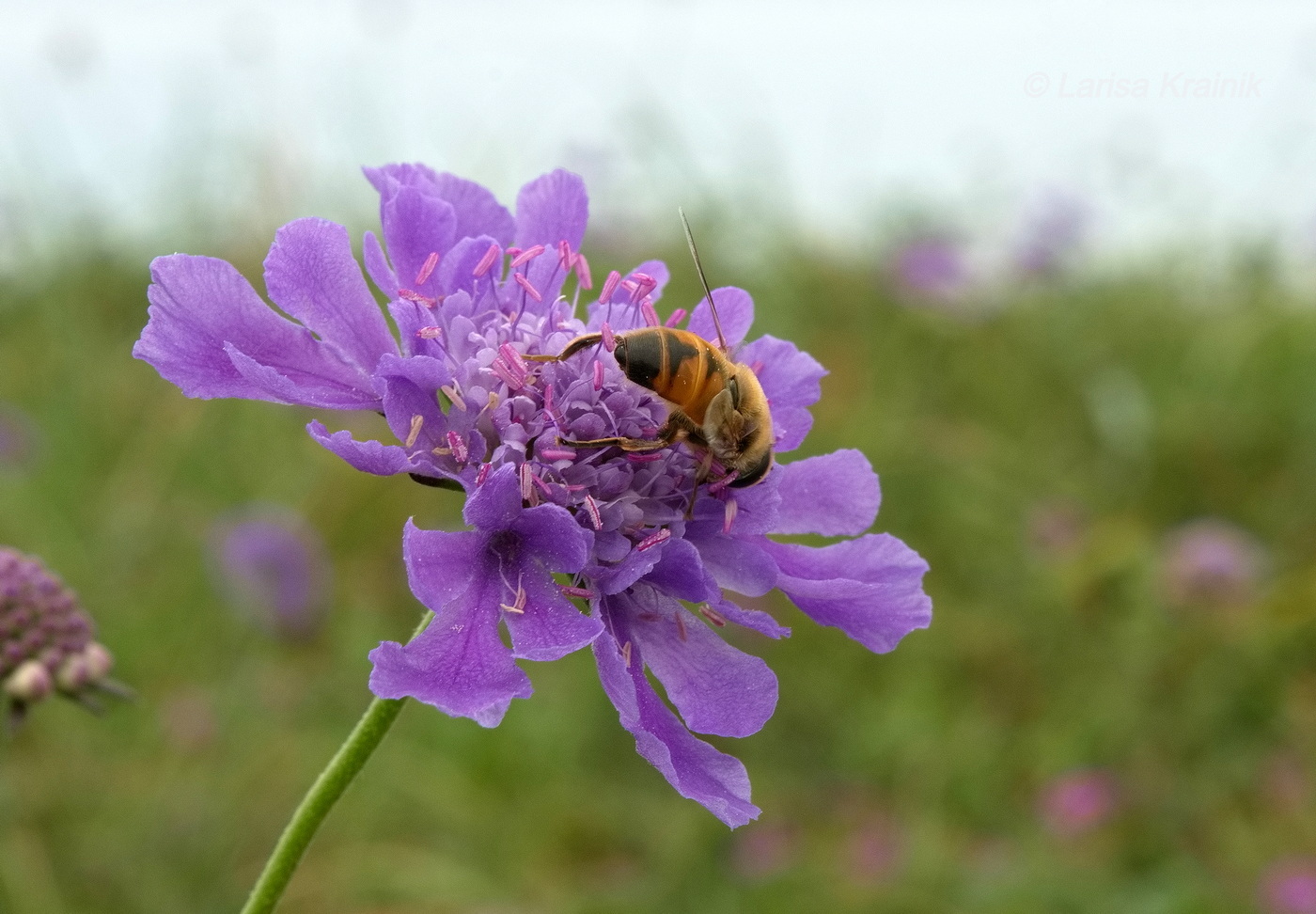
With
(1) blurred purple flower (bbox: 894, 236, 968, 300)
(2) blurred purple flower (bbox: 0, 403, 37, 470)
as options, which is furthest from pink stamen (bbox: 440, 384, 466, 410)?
(1) blurred purple flower (bbox: 894, 236, 968, 300)

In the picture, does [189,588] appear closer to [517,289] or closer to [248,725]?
[248,725]

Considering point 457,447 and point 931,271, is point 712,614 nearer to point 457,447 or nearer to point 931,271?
point 457,447

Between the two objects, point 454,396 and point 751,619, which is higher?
point 454,396

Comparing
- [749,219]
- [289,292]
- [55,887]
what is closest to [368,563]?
→ [55,887]

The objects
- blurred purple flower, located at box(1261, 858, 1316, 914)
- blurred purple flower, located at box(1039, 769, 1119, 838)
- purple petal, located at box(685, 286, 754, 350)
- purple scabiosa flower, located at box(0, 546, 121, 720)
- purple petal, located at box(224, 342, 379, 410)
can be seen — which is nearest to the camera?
purple petal, located at box(224, 342, 379, 410)

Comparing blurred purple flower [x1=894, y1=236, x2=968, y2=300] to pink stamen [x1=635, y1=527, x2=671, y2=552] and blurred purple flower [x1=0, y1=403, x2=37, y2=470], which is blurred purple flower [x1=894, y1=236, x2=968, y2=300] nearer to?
blurred purple flower [x1=0, y1=403, x2=37, y2=470]

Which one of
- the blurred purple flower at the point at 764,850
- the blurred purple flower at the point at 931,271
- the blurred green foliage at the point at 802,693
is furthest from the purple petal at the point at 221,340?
the blurred purple flower at the point at 931,271

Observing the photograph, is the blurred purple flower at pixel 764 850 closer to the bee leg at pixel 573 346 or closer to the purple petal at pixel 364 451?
the bee leg at pixel 573 346

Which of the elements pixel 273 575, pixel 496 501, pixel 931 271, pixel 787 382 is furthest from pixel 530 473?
pixel 931 271
